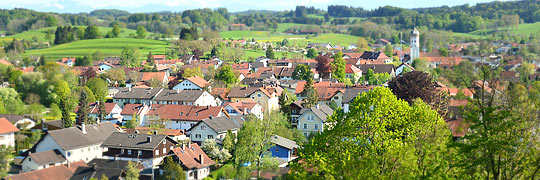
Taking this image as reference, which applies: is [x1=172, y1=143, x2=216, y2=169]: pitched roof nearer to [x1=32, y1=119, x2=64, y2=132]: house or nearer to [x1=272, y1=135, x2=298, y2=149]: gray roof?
[x1=272, y1=135, x2=298, y2=149]: gray roof

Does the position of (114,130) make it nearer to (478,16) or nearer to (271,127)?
(271,127)

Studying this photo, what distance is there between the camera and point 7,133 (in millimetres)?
34188

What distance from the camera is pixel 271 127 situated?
3322 cm

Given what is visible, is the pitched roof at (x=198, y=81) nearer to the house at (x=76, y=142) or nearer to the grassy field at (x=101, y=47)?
the house at (x=76, y=142)

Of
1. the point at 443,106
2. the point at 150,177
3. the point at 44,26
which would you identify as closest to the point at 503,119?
the point at 150,177

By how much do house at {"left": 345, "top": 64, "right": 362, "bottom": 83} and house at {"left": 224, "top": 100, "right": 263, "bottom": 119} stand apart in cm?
2155

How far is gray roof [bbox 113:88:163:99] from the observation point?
1967 inches

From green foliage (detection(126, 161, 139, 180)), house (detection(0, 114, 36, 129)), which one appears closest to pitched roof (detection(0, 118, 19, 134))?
house (detection(0, 114, 36, 129))

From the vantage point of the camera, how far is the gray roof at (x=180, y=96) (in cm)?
4778

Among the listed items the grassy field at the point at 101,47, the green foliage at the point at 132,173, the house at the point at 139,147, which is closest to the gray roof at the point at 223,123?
the house at the point at 139,147

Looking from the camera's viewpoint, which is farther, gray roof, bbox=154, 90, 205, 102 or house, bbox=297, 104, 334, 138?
gray roof, bbox=154, 90, 205, 102

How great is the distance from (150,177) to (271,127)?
7653mm

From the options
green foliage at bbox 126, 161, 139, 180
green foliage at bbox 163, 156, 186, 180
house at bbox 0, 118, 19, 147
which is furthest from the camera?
house at bbox 0, 118, 19, 147

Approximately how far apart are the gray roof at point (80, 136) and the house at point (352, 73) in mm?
35817
